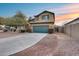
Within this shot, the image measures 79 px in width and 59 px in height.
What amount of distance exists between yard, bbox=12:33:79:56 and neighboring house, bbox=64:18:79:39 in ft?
0.44

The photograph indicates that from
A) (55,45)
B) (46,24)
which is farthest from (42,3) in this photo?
(55,45)

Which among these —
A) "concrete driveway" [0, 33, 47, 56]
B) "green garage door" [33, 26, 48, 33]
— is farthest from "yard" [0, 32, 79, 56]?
"green garage door" [33, 26, 48, 33]

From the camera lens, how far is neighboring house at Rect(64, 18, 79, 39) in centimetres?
371

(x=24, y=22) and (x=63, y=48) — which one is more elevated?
(x=24, y=22)

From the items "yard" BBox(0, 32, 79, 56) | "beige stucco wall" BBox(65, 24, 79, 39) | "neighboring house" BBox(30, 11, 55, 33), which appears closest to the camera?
"yard" BBox(0, 32, 79, 56)

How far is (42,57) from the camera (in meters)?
3.51

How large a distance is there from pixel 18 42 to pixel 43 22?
33.7 inches

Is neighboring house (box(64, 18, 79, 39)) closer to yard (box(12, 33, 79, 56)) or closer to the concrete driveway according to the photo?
yard (box(12, 33, 79, 56))

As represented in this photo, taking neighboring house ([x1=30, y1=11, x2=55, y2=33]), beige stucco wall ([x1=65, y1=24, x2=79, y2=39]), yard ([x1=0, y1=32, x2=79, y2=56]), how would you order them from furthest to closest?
neighboring house ([x1=30, y1=11, x2=55, y2=33]) < beige stucco wall ([x1=65, y1=24, x2=79, y2=39]) < yard ([x1=0, y1=32, x2=79, y2=56])

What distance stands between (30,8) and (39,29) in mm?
627

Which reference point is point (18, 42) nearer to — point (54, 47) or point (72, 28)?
point (54, 47)

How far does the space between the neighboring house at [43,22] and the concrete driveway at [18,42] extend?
0.14m

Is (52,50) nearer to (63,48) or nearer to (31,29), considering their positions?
(63,48)

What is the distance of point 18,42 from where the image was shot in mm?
3717
